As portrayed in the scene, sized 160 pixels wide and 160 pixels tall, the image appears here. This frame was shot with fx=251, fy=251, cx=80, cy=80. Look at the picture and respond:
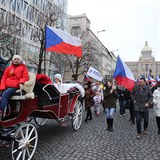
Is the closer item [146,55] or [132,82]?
[132,82]

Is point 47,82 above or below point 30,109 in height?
above

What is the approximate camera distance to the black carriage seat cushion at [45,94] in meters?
5.74

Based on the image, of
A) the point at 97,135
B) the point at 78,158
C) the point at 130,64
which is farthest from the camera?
the point at 130,64

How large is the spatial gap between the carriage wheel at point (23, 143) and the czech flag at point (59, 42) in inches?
137

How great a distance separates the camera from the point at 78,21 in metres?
87.5

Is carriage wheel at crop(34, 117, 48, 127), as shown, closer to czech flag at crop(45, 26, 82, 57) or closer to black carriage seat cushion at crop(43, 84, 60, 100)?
black carriage seat cushion at crop(43, 84, 60, 100)

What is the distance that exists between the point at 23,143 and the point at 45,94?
1.41 m

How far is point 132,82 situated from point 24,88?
17.8ft

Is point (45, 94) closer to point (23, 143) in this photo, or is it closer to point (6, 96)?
point (6, 96)

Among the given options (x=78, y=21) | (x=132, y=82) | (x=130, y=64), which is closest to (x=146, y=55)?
(x=130, y=64)

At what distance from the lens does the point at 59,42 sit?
8.37 meters

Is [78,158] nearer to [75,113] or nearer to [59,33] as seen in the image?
[75,113]

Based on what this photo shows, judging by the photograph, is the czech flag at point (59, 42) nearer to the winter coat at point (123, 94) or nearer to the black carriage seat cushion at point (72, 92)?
the black carriage seat cushion at point (72, 92)

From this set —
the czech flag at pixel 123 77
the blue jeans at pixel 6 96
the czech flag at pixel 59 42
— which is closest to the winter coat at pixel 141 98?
the czech flag at pixel 123 77
